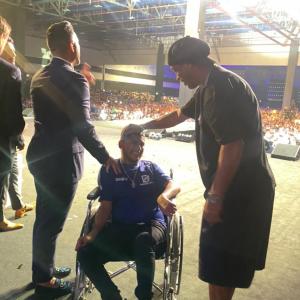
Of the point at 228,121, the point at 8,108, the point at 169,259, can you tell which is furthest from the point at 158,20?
the point at 228,121

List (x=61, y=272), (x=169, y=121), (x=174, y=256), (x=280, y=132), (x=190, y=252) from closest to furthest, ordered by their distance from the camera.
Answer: (x=174, y=256) < (x=169, y=121) < (x=61, y=272) < (x=190, y=252) < (x=280, y=132)

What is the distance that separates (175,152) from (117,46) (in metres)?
21.3

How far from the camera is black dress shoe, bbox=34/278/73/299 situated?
7.32 ft

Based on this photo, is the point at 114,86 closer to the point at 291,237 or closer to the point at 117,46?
the point at 117,46

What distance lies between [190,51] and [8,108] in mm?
1306

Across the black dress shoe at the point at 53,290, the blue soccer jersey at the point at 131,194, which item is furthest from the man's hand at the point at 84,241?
the black dress shoe at the point at 53,290

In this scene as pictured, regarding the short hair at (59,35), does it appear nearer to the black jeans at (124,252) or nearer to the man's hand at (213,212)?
the black jeans at (124,252)

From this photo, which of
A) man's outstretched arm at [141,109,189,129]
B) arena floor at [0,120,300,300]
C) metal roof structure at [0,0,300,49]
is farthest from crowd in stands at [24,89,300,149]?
man's outstretched arm at [141,109,189,129]

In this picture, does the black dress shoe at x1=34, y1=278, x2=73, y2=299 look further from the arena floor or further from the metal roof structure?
the metal roof structure

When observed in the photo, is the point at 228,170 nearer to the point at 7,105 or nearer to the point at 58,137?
the point at 58,137

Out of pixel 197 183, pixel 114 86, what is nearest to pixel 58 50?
pixel 197 183

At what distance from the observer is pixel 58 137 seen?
2008mm

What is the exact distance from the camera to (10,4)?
1569cm

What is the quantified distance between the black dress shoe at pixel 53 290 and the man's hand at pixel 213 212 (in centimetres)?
117
